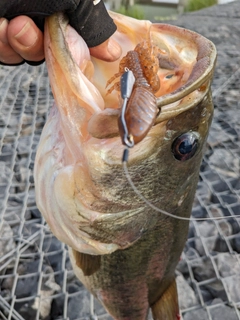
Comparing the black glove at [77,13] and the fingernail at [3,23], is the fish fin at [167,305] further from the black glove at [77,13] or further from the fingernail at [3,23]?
the fingernail at [3,23]

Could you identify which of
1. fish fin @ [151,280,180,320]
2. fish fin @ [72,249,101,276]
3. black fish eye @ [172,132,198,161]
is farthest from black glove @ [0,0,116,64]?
fish fin @ [151,280,180,320]

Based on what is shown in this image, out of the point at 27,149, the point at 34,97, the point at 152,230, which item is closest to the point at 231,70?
the point at 34,97

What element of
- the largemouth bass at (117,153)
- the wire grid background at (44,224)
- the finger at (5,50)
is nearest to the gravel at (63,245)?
the wire grid background at (44,224)

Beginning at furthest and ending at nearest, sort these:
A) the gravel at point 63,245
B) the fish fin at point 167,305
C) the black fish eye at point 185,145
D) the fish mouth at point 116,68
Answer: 1. the gravel at point 63,245
2. the fish fin at point 167,305
3. the black fish eye at point 185,145
4. the fish mouth at point 116,68

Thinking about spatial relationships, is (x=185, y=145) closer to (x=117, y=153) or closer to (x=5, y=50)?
(x=117, y=153)

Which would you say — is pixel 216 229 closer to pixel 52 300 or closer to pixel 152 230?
pixel 52 300

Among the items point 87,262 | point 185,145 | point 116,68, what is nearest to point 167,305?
point 87,262

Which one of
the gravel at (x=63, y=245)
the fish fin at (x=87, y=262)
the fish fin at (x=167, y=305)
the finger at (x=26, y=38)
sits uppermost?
the finger at (x=26, y=38)
